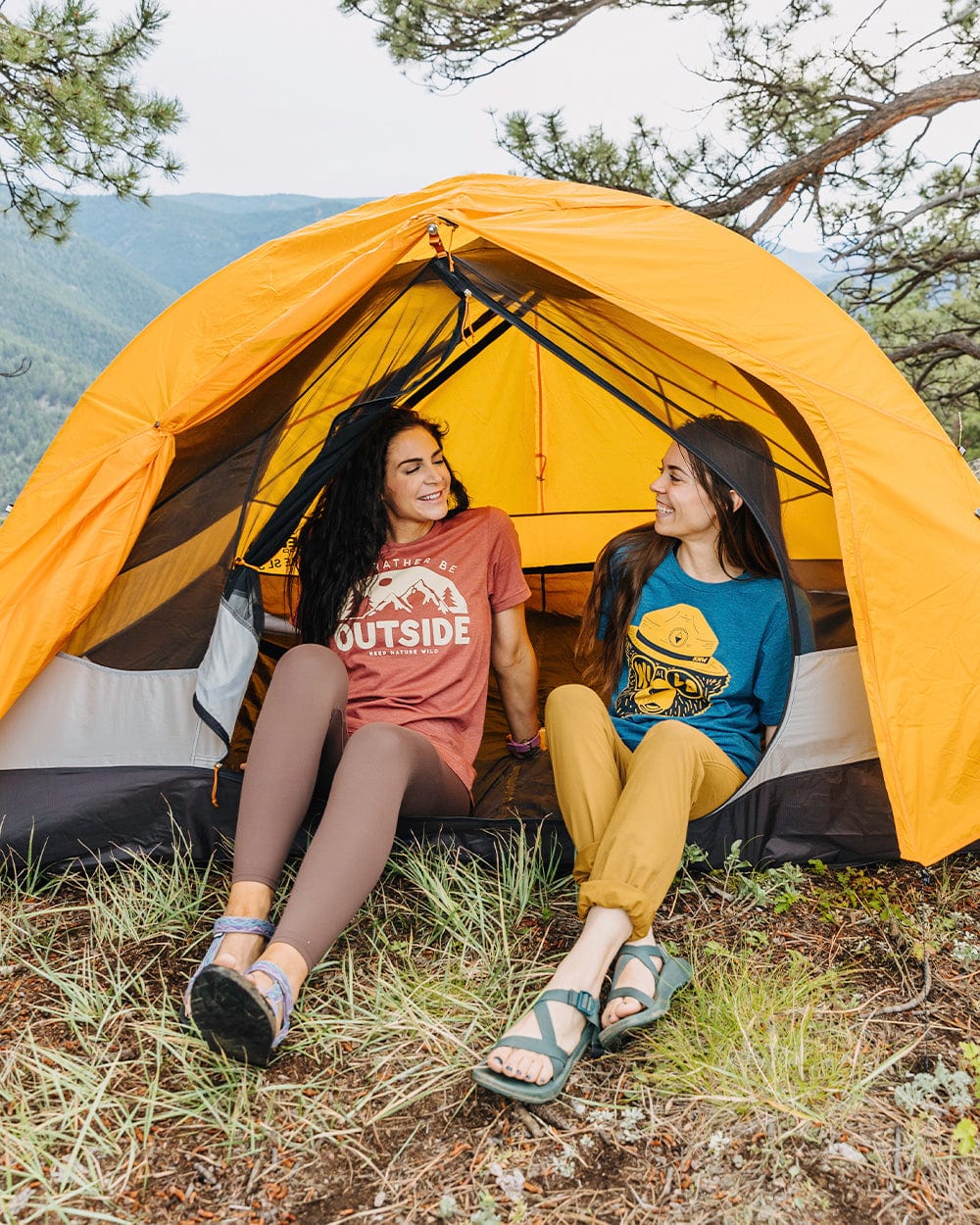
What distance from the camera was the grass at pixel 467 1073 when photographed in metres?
1.47

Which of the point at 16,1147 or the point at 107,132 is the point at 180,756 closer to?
the point at 16,1147

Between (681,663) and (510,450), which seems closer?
(681,663)

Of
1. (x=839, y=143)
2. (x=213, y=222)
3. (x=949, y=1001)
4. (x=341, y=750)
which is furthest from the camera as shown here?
(x=213, y=222)

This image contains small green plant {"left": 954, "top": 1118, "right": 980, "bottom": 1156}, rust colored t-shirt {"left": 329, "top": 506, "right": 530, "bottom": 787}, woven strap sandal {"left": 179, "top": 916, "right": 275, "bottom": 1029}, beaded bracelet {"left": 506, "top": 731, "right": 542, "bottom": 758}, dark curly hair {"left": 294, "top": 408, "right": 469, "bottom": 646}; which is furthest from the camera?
beaded bracelet {"left": 506, "top": 731, "right": 542, "bottom": 758}

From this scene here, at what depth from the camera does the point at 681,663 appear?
2.24 metres

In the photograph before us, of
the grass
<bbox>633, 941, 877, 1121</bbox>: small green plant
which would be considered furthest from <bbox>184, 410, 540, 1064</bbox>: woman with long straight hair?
<bbox>633, 941, 877, 1121</bbox>: small green plant

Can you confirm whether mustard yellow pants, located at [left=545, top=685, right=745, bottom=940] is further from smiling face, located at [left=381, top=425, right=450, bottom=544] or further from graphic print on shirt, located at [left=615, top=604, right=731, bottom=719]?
smiling face, located at [left=381, top=425, right=450, bottom=544]

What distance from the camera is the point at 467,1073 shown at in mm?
1691

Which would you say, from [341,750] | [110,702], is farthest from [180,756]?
[341,750]

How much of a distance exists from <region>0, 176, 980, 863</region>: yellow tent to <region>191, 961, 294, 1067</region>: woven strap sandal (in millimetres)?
772

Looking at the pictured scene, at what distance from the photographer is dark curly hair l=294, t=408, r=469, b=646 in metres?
2.32

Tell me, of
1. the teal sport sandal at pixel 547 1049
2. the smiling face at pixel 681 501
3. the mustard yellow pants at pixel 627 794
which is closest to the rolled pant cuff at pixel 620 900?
the mustard yellow pants at pixel 627 794

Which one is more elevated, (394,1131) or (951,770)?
(951,770)

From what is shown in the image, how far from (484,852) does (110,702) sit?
35.5 inches
